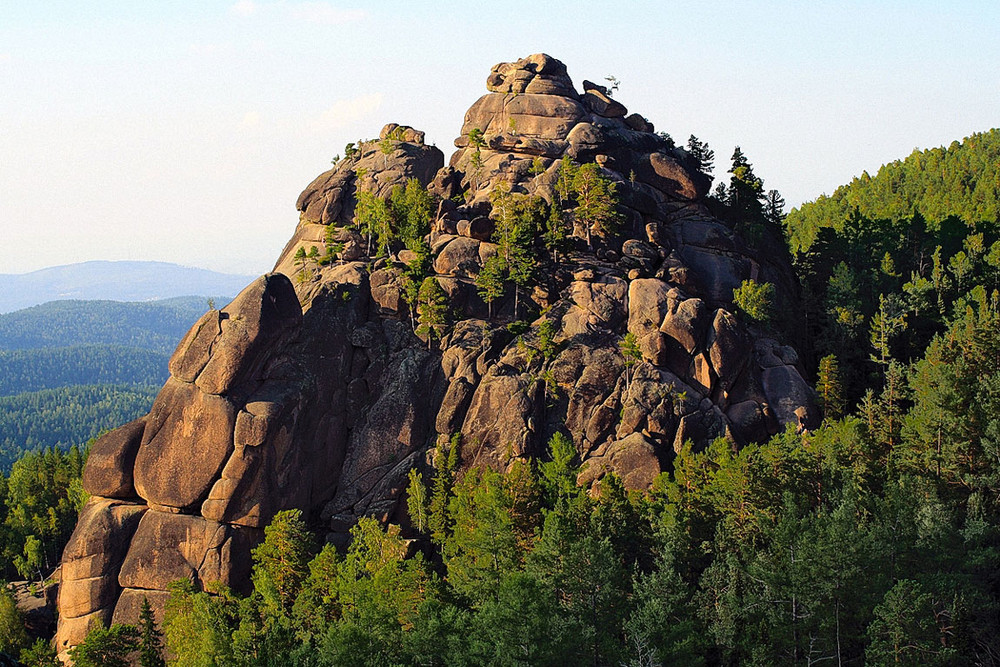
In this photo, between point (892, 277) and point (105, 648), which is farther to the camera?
point (892, 277)

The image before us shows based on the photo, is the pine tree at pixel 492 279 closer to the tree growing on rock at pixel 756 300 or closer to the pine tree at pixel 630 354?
the pine tree at pixel 630 354

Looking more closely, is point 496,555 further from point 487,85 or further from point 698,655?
point 487,85

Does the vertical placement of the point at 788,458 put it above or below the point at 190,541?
above

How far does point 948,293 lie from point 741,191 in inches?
888

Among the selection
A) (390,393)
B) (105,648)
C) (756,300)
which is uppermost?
(756,300)

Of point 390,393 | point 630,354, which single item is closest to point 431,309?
point 390,393

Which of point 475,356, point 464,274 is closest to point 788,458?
point 475,356

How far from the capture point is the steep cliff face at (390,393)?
233 feet

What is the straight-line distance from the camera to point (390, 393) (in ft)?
251

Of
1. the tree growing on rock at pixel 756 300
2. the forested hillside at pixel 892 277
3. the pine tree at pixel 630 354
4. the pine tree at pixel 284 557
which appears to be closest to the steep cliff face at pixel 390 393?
the pine tree at pixel 630 354

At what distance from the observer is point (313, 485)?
7444 cm

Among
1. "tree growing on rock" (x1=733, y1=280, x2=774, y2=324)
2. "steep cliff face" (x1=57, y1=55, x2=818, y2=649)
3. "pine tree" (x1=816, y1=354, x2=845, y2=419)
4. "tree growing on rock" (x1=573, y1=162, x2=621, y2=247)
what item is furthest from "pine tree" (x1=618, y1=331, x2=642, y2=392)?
"pine tree" (x1=816, y1=354, x2=845, y2=419)

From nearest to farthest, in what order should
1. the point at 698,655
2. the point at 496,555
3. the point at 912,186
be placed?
the point at 698,655 → the point at 496,555 → the point at 912,186

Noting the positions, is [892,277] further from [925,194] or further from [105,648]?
[105,648]
